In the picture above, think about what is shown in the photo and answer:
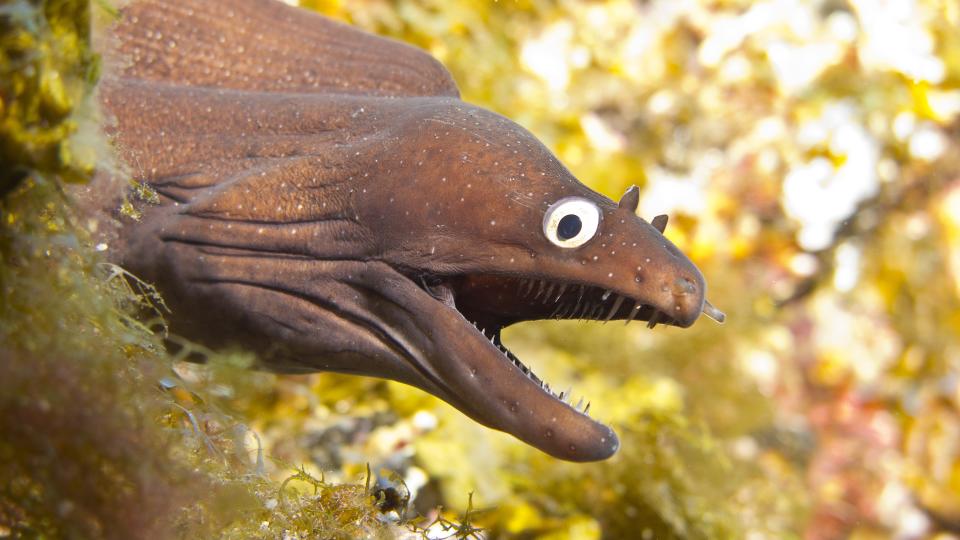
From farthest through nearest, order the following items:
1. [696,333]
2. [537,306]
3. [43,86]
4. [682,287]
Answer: [696,333], [537,306], [682,287], [43,86]

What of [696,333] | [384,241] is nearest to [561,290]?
[384,241]

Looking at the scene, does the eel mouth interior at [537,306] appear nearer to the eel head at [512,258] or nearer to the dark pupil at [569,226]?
the eel head at [512,258]

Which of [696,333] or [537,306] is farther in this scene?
[696,333]

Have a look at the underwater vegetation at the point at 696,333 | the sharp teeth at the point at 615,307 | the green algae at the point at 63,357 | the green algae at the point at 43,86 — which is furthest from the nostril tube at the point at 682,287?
the green algae at the point at 43,86

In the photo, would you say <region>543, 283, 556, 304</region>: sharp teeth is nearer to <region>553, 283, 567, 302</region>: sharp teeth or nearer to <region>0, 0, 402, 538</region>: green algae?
<region>553, 283, 567, 302</region>: sharp teeth

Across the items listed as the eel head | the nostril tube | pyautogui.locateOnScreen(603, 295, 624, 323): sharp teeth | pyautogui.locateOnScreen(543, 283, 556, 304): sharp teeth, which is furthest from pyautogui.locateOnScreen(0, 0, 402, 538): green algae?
the nostril tube

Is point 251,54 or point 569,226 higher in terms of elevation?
point 251,54

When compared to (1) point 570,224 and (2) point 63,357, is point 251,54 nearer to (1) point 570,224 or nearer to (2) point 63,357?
(1) point 570,224

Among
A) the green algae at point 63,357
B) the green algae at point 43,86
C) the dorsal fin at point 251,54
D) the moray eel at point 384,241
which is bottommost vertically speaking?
the green algae at point 63,357
